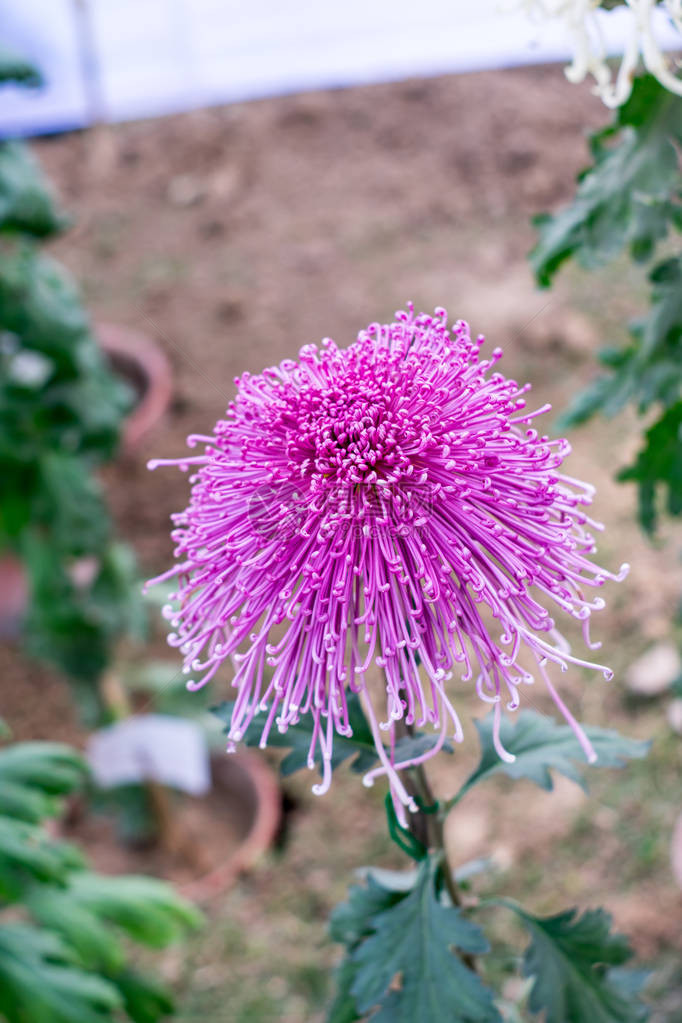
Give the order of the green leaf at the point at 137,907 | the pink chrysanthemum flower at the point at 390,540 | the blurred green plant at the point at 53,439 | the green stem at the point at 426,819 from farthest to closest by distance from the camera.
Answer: the blurred green plant at the point at 53,439 < the green leaf at the point at 137,907 < the green stem at the point at 426,819 < the pink chrysanthemum flower at the point at 390,540

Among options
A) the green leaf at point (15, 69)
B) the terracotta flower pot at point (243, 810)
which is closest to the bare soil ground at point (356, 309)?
the terracotta flower pot at point (243, 810)

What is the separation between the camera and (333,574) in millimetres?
475

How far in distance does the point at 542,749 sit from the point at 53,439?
86cm

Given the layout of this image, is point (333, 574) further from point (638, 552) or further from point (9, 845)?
point (638, 552)

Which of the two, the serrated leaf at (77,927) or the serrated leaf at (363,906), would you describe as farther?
the serrated leaf at (77,927)

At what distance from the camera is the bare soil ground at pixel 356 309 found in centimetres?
123

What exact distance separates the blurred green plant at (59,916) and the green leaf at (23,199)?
0.61 m

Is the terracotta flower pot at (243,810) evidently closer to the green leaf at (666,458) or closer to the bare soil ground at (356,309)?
the bare soil ground at (356,309)

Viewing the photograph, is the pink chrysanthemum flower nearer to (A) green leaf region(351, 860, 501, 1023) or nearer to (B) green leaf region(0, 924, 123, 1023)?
(A) green leaf region(351, 860, 501, 1023)

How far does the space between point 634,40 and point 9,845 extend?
0.72m

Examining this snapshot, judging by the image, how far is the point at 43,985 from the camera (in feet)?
2.88

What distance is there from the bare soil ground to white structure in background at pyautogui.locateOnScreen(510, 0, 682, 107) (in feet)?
0.40

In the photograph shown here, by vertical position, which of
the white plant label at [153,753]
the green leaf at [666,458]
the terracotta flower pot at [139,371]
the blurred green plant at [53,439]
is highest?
the terracotta flower pot at [139,371]

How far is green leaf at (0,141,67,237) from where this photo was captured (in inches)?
45.7
